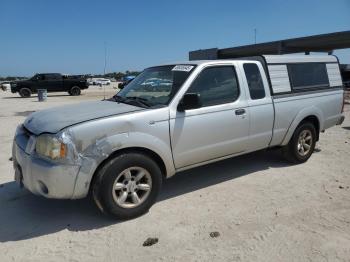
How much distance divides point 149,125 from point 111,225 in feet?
3.98

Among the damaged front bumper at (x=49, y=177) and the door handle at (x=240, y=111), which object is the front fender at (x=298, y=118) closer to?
the door handle at (x=240, y=111)

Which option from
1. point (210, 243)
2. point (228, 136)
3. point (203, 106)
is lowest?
point (210, 243)

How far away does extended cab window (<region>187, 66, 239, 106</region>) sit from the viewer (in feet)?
16.3

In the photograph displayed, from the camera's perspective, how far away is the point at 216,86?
513cm

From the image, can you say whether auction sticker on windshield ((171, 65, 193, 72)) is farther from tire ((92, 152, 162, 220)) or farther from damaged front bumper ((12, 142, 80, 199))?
damaged front bumper ((12, 142, 80, 199))

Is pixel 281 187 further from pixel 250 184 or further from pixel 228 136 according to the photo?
pixel 228 136

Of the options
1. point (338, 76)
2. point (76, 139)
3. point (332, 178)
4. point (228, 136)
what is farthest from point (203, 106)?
point (338, 76)

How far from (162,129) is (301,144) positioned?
124 inches

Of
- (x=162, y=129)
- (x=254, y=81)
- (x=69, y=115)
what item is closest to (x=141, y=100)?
(x=162, y=129)

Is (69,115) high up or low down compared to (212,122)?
up

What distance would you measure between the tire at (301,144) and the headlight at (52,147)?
156 inches

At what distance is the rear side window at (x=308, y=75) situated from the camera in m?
6.26

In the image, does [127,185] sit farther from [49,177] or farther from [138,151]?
[49,177]

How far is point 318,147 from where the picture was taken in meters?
7.85
